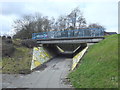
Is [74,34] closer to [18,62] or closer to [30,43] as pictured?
[30,43]

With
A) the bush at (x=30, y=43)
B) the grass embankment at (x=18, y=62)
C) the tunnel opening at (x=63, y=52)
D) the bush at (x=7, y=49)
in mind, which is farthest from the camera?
the tunnel opening at (x=63, y=52)

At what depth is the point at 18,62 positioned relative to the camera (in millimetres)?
13023

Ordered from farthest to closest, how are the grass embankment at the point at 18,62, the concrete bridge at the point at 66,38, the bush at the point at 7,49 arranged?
the concrete bridge at the point at 66,38
the bush at the point at 7,49
the grass embankment at the point at 18,62

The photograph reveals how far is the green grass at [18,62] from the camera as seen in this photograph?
11136 mm

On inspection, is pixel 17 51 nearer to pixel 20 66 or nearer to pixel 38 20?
pixel 20 66

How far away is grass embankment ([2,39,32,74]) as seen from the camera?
36.5 feet

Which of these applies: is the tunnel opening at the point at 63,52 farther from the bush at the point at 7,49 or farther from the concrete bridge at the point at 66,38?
the bush at the point at 7,49

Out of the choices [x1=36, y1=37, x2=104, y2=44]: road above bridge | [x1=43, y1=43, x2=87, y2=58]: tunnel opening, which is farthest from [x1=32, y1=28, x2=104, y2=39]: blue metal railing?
[x1=43, y1=43, x2=87, y2=58]: tunnel opening

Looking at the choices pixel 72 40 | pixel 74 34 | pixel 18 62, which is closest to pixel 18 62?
pixel 18 62

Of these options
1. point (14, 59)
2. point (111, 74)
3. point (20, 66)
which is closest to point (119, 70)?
point (111, 74)

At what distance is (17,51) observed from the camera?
15.9 metres

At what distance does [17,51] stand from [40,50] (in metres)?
3.31

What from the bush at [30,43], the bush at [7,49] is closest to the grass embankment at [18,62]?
the bush at [7,49]

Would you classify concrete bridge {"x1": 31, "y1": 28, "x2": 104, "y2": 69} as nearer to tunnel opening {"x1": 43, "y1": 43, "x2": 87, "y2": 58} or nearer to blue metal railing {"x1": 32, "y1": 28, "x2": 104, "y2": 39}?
Answer: blue metal railing {"x1": 32, "y1": 28, "x2": 104, "y2": 39}
